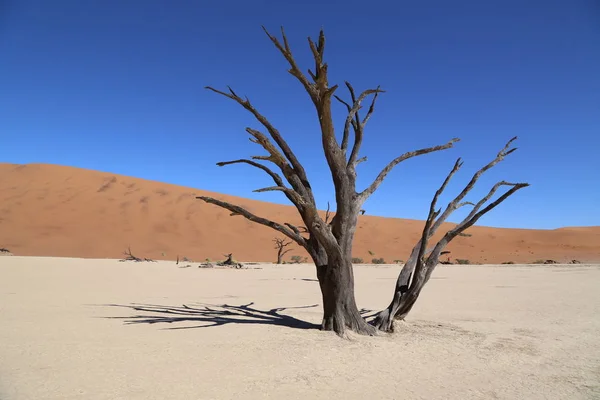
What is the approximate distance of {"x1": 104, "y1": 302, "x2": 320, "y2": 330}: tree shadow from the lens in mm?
5805

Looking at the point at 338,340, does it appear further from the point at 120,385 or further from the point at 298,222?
the point at 298,222

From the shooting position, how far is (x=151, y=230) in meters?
35.8

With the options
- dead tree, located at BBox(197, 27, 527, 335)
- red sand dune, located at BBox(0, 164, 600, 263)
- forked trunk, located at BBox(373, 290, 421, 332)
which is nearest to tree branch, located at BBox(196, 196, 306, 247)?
dead tree, located at BBox(197, 27, 527, 335)

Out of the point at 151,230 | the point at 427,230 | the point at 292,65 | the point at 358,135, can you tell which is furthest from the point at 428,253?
the point at 151,230

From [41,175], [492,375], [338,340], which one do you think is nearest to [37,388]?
[338,340]

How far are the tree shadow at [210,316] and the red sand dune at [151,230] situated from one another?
23.6m

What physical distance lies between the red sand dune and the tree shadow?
77.4ft

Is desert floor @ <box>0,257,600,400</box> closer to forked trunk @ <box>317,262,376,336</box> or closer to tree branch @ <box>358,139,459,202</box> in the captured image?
forked trunk @ <box>317,262,376,336</box>

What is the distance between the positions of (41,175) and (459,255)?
153 feet

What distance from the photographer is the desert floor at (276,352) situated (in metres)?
3.20

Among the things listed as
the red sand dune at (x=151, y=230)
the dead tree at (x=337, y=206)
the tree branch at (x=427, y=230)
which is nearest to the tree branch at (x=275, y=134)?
the dead tree at (x=337, y=206)

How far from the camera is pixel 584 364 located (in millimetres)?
4137

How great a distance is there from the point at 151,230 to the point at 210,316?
3170 centimetres

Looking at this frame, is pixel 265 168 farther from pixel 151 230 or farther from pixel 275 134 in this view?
pixel 151 230
